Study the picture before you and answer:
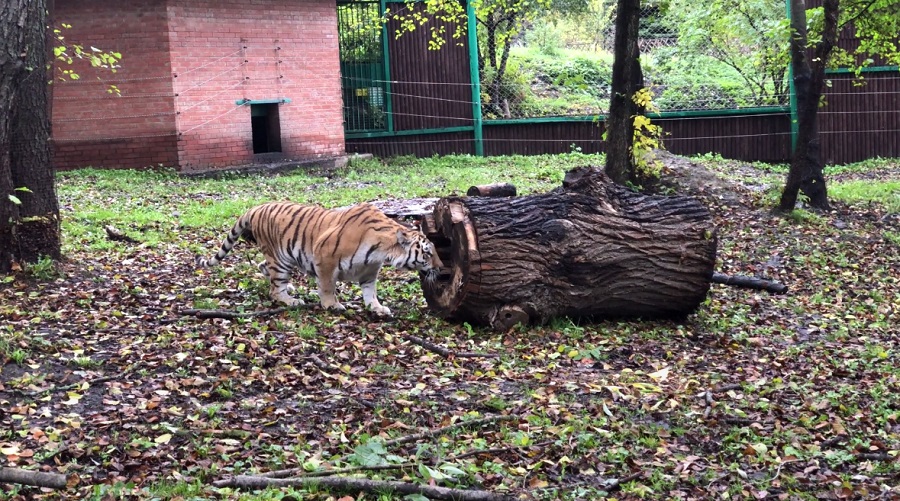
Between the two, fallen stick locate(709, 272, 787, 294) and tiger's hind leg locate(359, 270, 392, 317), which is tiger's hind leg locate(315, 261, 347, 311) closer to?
tiger's hind leg locate(359, 270, 392, 317)

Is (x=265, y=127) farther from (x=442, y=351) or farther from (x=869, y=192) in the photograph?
(x=442, y=351)

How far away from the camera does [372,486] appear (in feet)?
14.8

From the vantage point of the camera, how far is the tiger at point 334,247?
25.0 feet

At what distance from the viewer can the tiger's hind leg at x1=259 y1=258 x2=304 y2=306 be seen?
7.94 metres

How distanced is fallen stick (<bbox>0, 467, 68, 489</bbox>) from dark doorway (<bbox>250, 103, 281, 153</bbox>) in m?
14.3

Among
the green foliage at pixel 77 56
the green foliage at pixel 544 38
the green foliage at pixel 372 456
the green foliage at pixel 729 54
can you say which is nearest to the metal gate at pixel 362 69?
the green foliage at pixel 77 56

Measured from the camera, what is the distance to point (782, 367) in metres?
7.04

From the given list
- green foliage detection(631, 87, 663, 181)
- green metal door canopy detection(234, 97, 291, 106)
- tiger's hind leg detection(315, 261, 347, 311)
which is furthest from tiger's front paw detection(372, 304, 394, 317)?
green metal door canopy detection(234, 97, 291, 106)

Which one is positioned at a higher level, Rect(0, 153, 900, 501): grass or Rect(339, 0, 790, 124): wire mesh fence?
Rect(339, 0, 790, 124): wire mesh fence

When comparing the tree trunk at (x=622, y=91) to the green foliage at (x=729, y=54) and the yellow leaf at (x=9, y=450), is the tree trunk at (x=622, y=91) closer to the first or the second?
the green foliage at (x=729, y=54)

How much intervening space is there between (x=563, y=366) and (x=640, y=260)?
154cm

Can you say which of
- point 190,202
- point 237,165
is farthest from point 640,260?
point 237,165

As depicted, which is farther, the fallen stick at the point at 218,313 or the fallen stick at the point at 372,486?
the fallen stick at the point at 218,313

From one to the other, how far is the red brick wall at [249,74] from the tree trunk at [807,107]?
30.8 ft
